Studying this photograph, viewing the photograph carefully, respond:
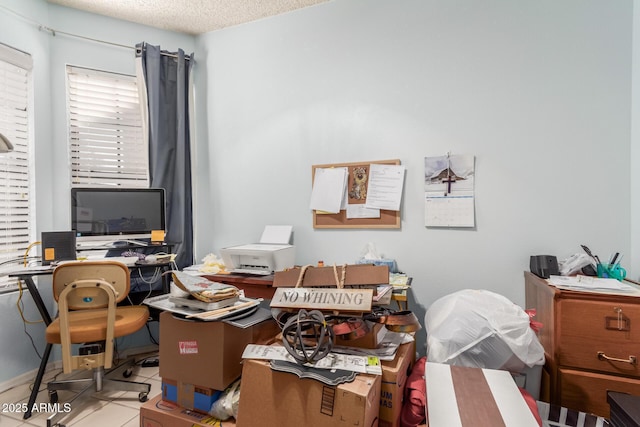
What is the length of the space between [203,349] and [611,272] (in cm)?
193

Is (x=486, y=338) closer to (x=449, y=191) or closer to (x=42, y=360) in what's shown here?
(x=449, y=191)

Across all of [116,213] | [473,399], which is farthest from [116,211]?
[473,399]

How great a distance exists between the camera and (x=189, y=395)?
49.9 inches

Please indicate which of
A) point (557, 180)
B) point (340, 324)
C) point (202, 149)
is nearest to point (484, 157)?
point (557, 180)

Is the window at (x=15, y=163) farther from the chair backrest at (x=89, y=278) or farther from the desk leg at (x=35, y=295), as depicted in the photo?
the chair backrest at (x=89, y=278)

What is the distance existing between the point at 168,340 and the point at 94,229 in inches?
58.5

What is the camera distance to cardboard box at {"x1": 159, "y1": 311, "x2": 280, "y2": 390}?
1217 mm

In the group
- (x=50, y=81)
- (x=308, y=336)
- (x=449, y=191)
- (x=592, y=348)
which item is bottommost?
(x=592, y=348)

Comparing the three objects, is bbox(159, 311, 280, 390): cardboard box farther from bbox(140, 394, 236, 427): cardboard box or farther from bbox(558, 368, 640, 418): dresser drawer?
bbox(558, 368, 640, 418): dresser drawer

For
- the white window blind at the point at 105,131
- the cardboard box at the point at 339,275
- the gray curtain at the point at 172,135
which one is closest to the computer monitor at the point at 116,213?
the gray curtain at the point at 172,135

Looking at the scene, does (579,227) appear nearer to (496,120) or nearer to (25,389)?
(496,120)

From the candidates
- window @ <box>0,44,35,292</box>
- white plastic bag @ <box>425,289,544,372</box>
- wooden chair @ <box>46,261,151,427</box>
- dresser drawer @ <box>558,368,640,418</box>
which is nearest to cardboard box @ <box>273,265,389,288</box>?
white plastic bag @ <box>425,289,544,372</box>

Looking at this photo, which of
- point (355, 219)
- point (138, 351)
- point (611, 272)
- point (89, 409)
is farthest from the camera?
point (138, 351)

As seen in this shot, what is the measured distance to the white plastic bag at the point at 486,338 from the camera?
4.29ft
